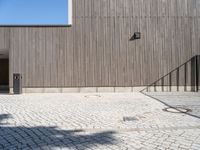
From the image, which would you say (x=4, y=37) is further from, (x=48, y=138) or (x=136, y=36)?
(x=48, y=138)

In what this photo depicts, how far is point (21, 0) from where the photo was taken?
1085 centimetres

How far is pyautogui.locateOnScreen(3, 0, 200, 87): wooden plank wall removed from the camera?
10641mm

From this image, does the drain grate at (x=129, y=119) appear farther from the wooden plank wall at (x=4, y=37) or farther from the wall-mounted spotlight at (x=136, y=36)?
the wooden plank wall at (x=4, y=37)

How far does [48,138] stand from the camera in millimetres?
4016

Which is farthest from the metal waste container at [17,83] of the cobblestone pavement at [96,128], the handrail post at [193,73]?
the handrail post at [193,73]

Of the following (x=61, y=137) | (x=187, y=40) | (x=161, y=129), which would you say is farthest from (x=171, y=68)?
(x=61, y=137)

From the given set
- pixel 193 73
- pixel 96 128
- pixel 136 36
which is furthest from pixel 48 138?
pixel 193 73

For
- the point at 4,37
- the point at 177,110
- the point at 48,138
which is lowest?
the point at 48,138

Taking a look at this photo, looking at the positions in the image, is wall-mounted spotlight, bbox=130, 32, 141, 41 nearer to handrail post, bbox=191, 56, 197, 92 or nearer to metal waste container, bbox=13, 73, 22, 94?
handrail post, bbox=191, 56, 197, 92

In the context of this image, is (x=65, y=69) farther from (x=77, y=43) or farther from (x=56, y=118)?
(x=56, y=118)

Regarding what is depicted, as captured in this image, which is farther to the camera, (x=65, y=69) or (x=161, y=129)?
(x=65, y=69)

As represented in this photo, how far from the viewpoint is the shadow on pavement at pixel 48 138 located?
3.66 metres

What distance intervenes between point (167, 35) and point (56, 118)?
766 cm

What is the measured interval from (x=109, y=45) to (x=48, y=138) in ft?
24.3
